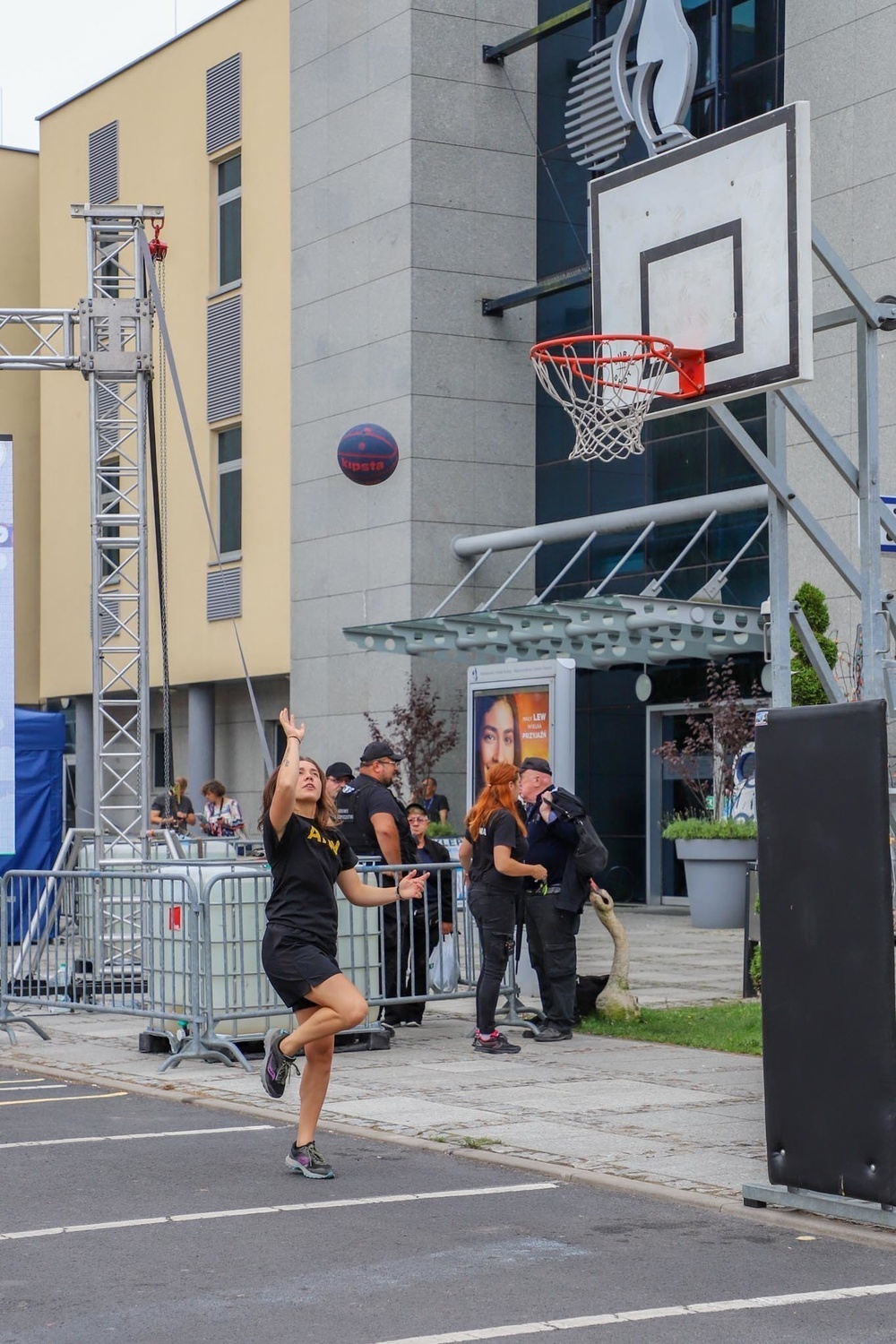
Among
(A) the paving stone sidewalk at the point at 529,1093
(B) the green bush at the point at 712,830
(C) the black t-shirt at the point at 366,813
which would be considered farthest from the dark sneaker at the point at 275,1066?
(B) the green bush at the point at 712,830

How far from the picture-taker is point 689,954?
61.0ft

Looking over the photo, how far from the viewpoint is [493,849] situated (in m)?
12.1

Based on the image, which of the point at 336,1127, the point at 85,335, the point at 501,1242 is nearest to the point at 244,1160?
the point at 336,1127

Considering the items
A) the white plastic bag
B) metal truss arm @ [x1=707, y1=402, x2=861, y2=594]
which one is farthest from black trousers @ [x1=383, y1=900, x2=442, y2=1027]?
metal truss arm @ [x1=707, y1=402, x2=861, y2=594]

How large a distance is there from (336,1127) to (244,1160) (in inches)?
35.8

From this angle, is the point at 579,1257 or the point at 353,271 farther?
the point at 353,271

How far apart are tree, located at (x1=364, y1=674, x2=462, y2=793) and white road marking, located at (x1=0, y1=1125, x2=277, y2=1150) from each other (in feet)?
50.3

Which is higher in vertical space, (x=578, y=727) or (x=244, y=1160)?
(x=578, y=727)

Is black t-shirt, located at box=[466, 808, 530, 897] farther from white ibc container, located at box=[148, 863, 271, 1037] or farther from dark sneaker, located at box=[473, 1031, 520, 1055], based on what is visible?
white ibc container, located at box=[148, 863, 271, 1037]

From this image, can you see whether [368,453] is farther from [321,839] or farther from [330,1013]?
[330,1013]

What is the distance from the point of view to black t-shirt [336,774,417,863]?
511 inches

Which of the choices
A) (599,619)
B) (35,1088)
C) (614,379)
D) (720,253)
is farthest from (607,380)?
(599,619)

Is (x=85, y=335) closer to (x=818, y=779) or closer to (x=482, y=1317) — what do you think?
(x=818, y=779)

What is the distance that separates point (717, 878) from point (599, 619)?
3255mm
